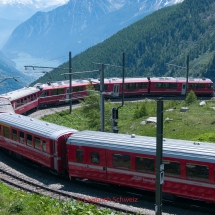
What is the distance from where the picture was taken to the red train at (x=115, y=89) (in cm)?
4738

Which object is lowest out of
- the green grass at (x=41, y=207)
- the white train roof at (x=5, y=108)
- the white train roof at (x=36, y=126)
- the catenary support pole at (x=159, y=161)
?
the green grass at (x=41, y=207)

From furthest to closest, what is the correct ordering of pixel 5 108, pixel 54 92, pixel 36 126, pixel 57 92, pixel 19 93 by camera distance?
pixel 57 92, pixel 54 92, pixel 19 93, pixel 5 108, pixel 36 126

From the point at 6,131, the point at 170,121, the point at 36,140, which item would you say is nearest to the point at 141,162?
the point at 36,140

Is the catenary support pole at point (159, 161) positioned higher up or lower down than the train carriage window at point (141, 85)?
higher up

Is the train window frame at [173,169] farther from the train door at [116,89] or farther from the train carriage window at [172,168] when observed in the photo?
the train door at [116,89]

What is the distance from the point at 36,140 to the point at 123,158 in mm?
6498

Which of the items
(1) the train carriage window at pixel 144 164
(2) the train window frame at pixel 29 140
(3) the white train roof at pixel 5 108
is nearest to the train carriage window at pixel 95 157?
(1) the train carriage window at pixel 144 164

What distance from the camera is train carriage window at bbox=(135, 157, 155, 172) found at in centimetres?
1809

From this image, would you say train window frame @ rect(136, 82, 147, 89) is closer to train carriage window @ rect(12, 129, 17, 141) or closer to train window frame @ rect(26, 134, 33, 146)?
train carriage window @ rect(12, 129, 17, 141)

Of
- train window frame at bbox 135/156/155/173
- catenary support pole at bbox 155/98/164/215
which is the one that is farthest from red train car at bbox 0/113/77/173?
catenary support pole at bbox 155/98/164/215

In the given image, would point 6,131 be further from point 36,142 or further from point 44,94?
point 44,94

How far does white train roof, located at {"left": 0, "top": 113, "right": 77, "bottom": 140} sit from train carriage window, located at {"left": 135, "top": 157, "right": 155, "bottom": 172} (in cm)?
513

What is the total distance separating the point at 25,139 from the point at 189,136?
12.2 meters

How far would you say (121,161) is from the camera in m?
19.0
